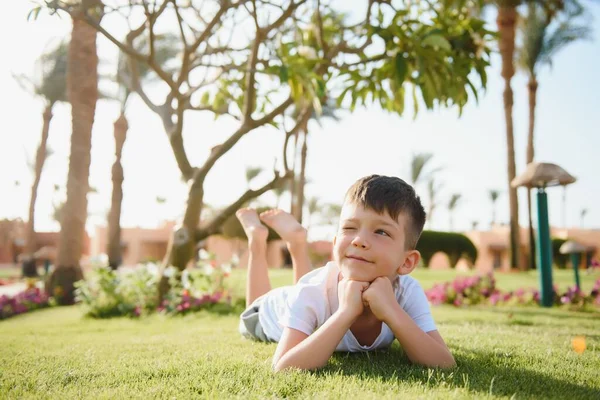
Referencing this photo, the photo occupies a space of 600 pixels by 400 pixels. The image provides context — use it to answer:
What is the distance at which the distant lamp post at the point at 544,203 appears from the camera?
7.55 m

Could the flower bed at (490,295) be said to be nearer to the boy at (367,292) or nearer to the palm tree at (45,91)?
the boy at (367,292)

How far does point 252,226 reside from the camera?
4.19m

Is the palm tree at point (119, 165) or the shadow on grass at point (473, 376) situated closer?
the shadow on grass at point (473, 376)

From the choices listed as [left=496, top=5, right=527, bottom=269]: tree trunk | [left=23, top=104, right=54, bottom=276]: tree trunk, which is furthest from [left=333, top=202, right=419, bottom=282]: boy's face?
[left=23, top=104, right=54, bottom=276]: tree trunk

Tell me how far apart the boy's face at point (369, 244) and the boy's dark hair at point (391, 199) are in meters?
0.03

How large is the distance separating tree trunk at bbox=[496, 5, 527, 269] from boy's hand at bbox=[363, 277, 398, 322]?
16543 millimetres

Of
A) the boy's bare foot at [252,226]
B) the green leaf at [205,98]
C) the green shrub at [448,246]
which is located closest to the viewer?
the boy's bare foot at [252,226]

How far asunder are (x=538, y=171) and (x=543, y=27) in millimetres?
15731

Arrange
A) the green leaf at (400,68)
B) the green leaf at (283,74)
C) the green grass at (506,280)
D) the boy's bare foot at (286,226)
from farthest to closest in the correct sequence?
the green grass at (506,280) → the green leaf at (400,68) → the green leaf at (283,74) → the boy's bare foot at (286,226)

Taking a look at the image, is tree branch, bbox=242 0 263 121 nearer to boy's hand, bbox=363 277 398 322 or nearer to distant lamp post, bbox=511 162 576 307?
boy's hand, bbox=363 277 398 322

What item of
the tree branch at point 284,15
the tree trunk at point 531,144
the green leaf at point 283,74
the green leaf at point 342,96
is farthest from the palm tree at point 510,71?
the green leaf at point 283,74

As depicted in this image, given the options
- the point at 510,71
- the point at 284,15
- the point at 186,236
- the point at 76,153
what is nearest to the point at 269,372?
the point at 186,236

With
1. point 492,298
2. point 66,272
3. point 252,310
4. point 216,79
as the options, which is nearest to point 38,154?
point 66,272

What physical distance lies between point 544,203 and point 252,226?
5.44 m
